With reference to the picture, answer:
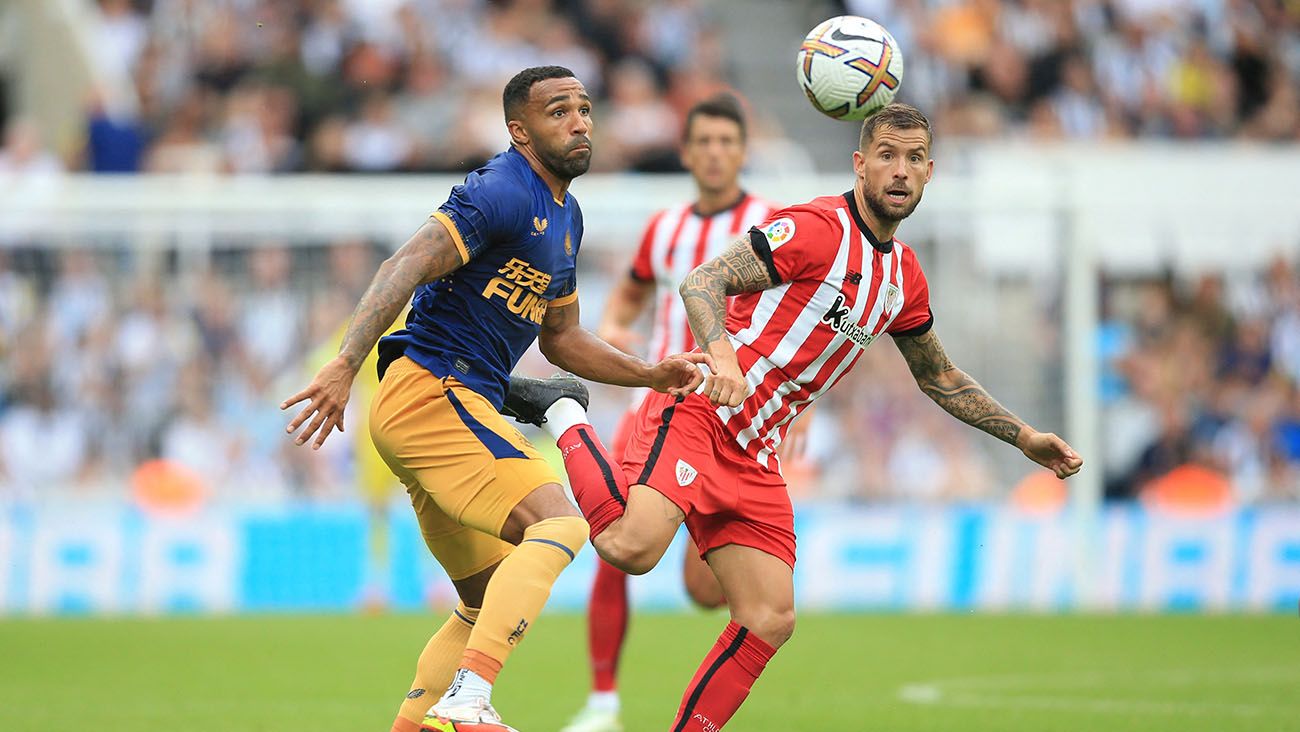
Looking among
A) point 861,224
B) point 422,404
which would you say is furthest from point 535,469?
point 861,224

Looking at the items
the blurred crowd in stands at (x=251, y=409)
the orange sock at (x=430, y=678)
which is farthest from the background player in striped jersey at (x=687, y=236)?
the blurred crowd in stands at (x=251, y=409)

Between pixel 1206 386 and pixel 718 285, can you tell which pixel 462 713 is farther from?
pixel 1206 386

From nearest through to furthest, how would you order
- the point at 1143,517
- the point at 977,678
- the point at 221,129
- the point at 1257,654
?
the point at 977,678 < the point at 1257,654 < the point at 1143,517 < the point at 221,129

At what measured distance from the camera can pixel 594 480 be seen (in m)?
6.73

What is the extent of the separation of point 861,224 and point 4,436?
11844 millimetres

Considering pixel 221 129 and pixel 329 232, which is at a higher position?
pixel 221 129

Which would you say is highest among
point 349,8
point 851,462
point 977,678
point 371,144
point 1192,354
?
point 349,8

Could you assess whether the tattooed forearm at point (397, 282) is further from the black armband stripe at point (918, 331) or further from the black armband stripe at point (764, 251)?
the black armband stripe at point (918, 331)

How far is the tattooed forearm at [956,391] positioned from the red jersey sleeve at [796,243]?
654 mm

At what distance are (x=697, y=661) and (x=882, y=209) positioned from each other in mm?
5739

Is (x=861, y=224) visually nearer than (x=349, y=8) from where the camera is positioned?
Yes

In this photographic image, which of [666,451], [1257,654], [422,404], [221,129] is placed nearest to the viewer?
[422,404]

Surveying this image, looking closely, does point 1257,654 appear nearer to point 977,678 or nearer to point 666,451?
point 977,678

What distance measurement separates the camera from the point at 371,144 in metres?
18.8
